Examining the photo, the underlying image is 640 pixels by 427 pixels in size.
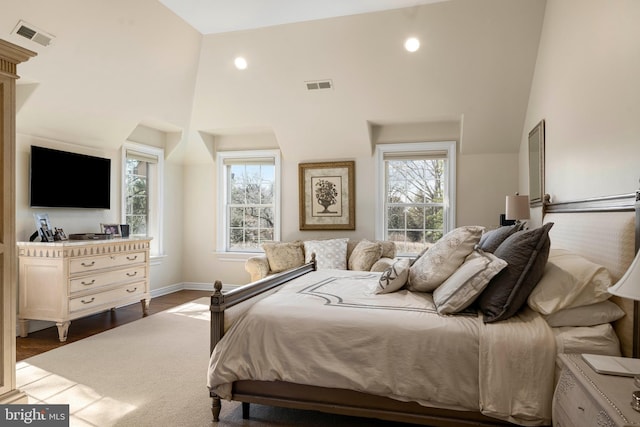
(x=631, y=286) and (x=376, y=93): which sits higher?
(x=376, y=93)

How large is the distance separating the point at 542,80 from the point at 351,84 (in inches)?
80.5

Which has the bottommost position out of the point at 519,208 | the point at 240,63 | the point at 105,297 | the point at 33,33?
the point at 105,297

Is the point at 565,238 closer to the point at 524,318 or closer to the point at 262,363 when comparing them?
the point at 524,318

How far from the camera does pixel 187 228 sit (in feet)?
21.8

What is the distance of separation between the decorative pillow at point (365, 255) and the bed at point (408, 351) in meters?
2.48

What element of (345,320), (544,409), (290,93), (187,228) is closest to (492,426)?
(544,409)

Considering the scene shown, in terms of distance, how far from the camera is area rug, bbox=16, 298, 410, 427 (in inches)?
95.4

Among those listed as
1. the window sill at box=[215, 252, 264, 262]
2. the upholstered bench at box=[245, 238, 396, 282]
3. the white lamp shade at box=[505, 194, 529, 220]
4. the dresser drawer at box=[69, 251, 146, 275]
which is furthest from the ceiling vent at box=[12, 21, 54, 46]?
the white lamp shade at box=[505, 194, 529, 220]

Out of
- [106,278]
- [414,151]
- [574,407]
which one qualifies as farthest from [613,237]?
[106,278]

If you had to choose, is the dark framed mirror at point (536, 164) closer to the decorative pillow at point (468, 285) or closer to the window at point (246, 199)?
the decorative pillow at point (468, 285)

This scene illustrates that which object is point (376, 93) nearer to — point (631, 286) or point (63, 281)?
point (63, 281)

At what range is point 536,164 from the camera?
14.0ft

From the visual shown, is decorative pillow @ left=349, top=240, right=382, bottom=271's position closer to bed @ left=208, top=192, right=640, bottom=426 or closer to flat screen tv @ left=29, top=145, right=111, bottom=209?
bed @ left=208, top=192, right=640, bottom=426

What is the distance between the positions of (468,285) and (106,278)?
12.1 ft
